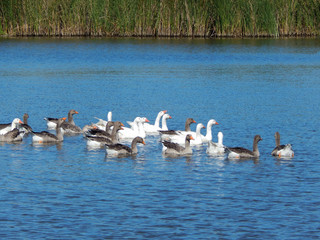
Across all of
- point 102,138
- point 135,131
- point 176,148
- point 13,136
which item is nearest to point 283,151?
point 176,148

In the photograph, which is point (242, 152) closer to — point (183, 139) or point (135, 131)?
point (183, 139)

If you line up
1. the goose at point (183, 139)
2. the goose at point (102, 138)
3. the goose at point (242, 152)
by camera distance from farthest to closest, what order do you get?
the goose at point (183, 139), the goose at point (102, 138), the goose at point (242, 152)

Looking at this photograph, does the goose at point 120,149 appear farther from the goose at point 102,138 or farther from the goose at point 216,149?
the goose at point 216,149

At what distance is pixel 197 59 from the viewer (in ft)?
165

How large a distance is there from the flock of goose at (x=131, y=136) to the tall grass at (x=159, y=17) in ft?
110

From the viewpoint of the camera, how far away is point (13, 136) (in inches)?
818

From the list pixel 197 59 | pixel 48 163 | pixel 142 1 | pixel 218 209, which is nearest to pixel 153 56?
pixel 197 59

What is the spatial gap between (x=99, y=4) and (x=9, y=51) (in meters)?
8.02

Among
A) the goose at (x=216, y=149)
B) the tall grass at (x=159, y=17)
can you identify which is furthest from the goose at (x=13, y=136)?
the tall grass at (x=159, y=17)

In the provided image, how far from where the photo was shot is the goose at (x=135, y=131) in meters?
21.8

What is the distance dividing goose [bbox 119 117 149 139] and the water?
489 millimetres

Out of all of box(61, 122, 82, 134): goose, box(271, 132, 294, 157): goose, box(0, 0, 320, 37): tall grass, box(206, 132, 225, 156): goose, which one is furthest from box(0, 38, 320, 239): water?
box(0, 0, 320, 37): tall grass

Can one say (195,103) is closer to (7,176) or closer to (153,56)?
(7,176)

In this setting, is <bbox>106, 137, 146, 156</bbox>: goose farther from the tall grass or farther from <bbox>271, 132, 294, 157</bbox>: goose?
the tall grass
